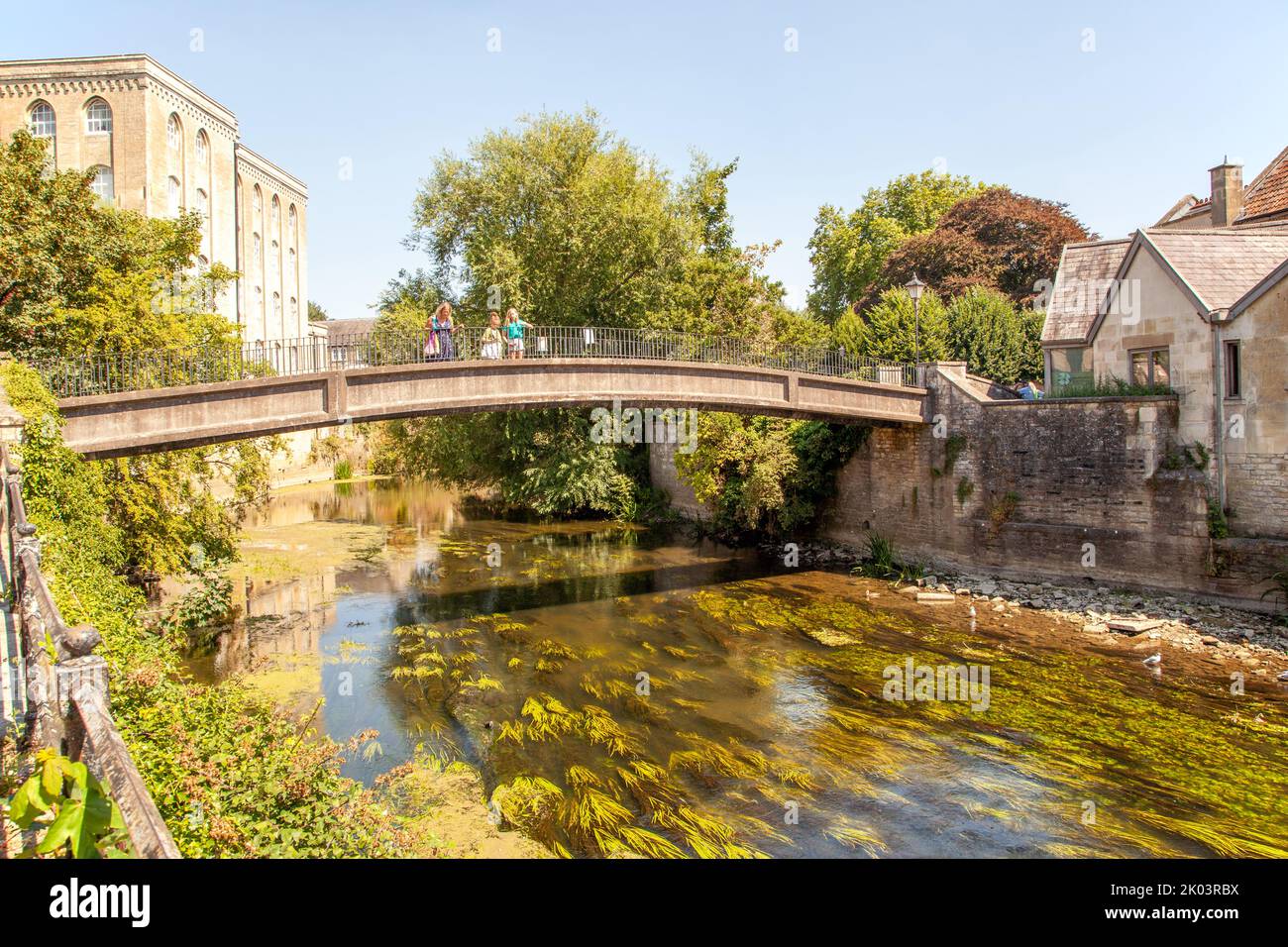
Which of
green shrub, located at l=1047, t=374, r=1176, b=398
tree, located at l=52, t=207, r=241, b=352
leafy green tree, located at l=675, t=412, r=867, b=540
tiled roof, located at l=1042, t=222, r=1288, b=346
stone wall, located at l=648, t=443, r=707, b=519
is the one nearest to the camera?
tree, located at l=52, t=207, r=241, b=352

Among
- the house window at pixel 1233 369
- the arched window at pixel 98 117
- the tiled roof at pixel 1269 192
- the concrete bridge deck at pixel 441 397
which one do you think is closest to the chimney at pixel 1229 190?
the tiled roof at pixel 1269 192

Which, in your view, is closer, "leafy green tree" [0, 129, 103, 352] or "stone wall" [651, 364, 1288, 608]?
"leafy green tree" [0, 129, 103, 352]

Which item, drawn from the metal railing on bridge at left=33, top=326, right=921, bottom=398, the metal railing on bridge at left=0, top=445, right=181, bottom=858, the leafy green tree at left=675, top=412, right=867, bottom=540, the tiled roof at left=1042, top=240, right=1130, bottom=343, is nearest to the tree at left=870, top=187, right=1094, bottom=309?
the tiled roof at left=1042, top=240, right=1130, bottom=343

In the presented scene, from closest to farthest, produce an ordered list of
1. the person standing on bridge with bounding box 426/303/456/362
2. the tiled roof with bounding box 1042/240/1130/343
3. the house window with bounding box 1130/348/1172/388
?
the person standing on bridge with bounding box 426/303/456/362 < the house window with bounding box 1130/348/1172/388 < the tiled roof with bounding box 1042/240/1130/343

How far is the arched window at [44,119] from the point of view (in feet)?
133

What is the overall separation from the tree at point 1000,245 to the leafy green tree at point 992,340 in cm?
774

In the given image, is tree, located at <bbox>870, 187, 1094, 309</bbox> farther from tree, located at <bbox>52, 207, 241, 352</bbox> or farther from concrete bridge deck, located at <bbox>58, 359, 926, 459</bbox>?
tree, located at <bbox>52, 207, 241, 352</bbox>

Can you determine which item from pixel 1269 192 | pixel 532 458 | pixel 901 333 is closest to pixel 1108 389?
pixel 901 333

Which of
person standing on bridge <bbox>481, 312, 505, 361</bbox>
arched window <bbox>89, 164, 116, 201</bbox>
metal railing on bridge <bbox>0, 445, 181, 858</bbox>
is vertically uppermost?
arched window <bbox>89, 164, 116, 201</bbox>

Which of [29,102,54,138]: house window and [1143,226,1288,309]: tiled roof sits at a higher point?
[29,102,54,138]: house window

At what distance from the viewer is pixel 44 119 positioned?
40531mm

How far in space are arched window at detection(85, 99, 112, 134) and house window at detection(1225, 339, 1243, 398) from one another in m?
49.2

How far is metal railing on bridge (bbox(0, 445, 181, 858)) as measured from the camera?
4582mm
